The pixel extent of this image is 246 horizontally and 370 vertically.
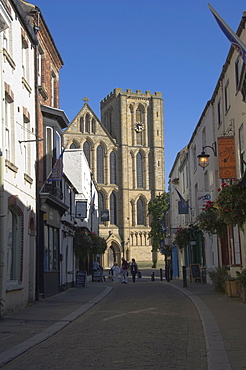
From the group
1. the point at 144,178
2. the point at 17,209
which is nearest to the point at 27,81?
the point at 17,209

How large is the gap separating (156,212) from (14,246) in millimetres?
58017

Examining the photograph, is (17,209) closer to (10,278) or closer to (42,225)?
(10,278)

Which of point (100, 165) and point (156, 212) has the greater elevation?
point (100, 165)

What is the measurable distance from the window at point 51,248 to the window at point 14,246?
4701mm

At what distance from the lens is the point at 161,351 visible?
27.8 feet

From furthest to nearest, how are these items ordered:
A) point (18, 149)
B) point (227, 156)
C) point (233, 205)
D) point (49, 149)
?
point (49, 149)
point (227, 156)
point (18, 149)
point (233, 205)

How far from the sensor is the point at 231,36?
9.95m

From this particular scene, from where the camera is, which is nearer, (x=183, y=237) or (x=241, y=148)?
(x=241, y=148)

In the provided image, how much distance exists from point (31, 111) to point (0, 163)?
5446mm

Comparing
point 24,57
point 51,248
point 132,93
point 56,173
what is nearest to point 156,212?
point 132,93

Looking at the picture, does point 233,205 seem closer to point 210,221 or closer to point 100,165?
point 210,221

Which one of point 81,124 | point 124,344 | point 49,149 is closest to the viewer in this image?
point 124,344

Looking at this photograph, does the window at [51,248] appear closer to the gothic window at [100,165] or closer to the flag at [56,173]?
the flag at [56,173]

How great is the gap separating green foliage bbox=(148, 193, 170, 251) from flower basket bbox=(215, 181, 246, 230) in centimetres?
5132
